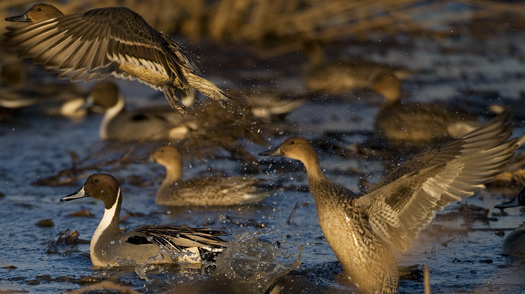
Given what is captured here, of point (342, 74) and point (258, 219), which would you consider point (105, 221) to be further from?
point (342, 74)

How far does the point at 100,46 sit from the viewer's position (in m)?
4.94

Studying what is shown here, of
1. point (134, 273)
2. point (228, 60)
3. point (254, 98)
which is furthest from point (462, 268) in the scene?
point (228, 60)

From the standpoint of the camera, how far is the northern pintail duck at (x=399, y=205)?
14.5 ft

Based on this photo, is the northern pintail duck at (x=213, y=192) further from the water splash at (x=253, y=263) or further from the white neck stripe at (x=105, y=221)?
the water splash at (x=253, y=263)

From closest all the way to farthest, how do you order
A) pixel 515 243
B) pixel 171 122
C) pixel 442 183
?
1. pixel 442 183
2. pixel 515 243
3. pixel 171 122

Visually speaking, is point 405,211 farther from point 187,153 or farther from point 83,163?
point 83,163

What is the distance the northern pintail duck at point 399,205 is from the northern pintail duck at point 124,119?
4.12 m

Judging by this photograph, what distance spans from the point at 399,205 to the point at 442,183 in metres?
0.25

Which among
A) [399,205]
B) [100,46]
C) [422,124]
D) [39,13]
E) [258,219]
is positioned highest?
[39,13]

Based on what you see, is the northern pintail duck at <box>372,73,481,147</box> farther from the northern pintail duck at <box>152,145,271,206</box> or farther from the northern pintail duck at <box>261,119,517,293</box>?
the northern pintail duck at <box>261,119,517,293</box>

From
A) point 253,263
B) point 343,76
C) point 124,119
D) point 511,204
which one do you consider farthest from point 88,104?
point 511,204

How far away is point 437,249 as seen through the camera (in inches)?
211

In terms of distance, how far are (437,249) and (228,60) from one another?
7.11m

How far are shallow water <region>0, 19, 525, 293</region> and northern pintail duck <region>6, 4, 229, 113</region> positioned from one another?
108 cm
